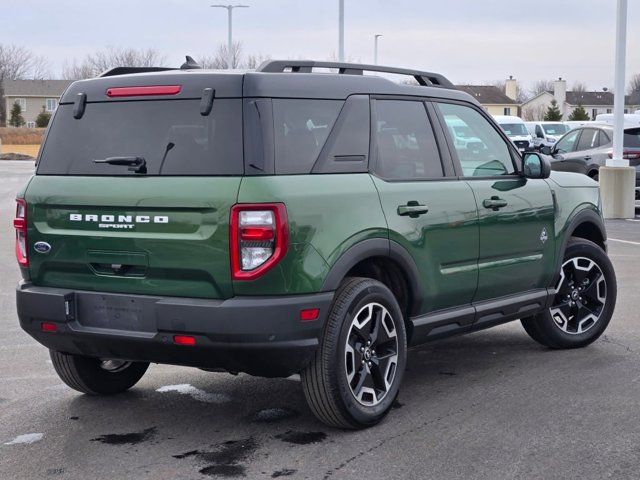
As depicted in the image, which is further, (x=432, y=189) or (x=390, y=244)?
(x=432, y=189)

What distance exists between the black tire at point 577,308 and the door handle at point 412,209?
1.95m

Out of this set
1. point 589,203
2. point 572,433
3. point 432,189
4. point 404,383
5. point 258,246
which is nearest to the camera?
point 258,246

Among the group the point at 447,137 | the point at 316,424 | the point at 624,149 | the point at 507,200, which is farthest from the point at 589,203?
the point at 624,149

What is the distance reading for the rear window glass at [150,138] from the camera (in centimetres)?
523

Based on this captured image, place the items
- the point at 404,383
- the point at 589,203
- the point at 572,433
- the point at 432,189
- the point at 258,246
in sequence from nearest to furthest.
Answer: the point at 258,246 < the point at 572,433 < the point at 432,189 < the point at 404,383 < the point at 589,203

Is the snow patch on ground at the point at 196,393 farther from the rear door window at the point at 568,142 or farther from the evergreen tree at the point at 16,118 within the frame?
the evergreen tree at the point at 16,118

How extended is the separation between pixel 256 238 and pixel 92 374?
181cm

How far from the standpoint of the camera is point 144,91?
549 cm

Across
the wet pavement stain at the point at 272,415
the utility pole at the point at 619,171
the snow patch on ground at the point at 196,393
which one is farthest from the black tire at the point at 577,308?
the utility pole at the point at 619,171

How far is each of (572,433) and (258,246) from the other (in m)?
1.91

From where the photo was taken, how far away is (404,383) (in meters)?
6.70

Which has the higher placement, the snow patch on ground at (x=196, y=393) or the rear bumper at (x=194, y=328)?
the rear bumper at (x=194, y=328)

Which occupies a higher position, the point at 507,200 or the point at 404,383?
the point at 507,200

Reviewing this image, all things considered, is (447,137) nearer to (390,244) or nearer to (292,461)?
(390,244)
